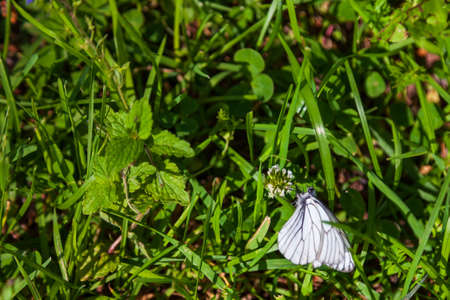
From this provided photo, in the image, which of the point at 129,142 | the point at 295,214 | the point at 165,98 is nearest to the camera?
the point at 129,142

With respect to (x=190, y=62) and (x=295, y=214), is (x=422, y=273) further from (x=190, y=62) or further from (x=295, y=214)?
(x=190, y=62)

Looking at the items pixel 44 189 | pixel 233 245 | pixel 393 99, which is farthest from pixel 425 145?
pixel 44 189

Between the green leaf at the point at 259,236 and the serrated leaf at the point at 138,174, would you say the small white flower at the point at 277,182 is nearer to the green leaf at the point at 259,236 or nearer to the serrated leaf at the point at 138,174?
the green leaf at the point at 259,236

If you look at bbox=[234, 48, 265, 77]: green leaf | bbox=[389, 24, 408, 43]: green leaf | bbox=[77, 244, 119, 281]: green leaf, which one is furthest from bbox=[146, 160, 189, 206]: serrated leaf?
bbox=[389, 24, 408, 43]: green leaf

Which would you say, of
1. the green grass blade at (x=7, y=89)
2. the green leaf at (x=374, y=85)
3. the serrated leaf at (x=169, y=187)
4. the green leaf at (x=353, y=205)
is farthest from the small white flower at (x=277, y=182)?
the green grass blade at (x=7, y=89)

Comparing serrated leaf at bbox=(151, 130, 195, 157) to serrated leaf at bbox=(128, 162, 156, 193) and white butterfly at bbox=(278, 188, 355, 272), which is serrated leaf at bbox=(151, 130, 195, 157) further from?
white butterfly at bbox=(278, 188, 355, 272)

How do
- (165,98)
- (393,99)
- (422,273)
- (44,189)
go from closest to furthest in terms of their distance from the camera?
1. (422,273)
2. (44,189)
3. (165,98)
4. (393,99)
